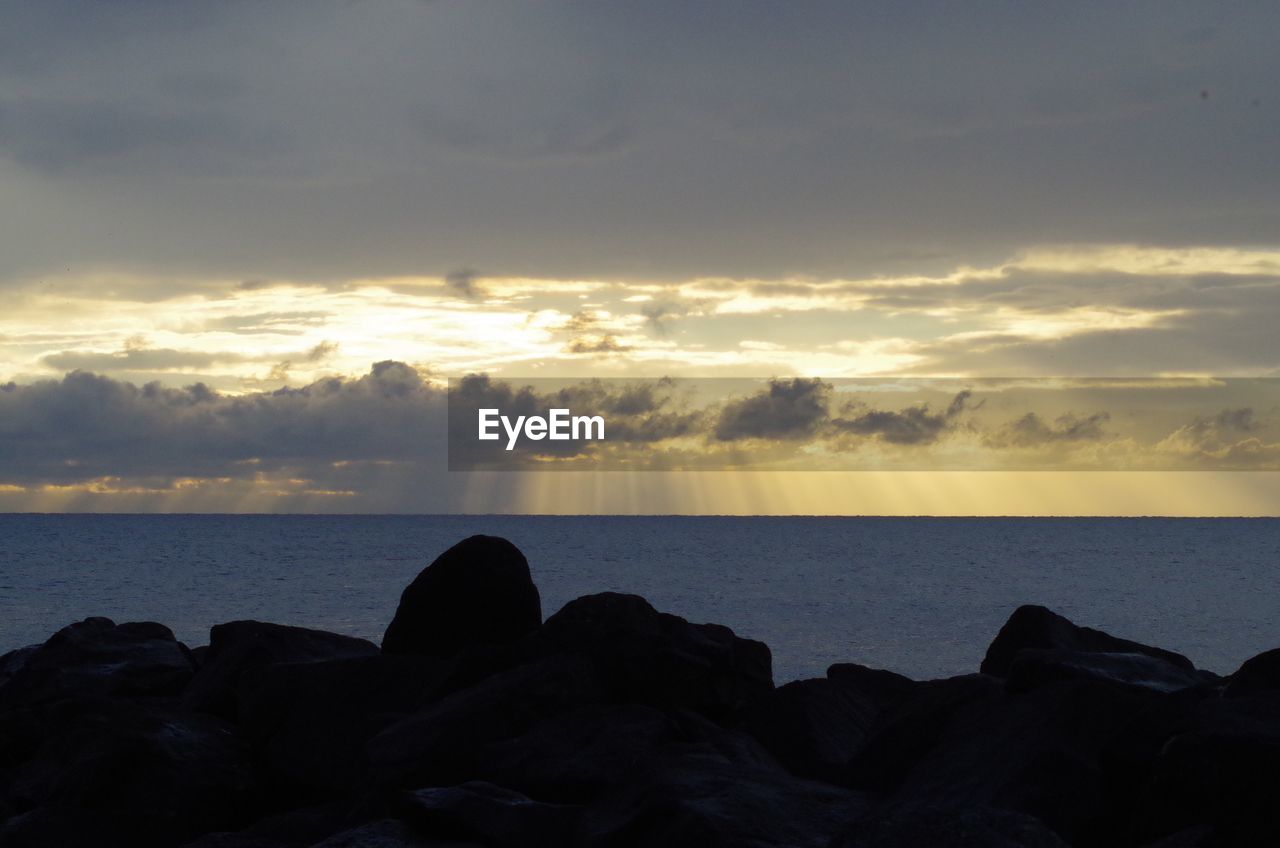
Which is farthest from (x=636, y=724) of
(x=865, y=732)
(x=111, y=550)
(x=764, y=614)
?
(x=111, y=550)

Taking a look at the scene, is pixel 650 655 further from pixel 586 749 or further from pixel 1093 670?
pixel 1093 670

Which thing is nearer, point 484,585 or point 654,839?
point 654,839

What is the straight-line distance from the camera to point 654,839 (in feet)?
27.7

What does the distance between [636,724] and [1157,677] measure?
207 inches

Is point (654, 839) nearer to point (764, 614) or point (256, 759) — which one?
point (256, 759)

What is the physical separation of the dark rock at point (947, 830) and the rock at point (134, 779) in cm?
741

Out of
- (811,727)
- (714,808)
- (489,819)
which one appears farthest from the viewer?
(811,727)

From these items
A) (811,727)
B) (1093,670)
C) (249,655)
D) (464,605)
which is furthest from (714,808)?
(249,655)

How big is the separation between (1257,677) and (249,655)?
11430 mm

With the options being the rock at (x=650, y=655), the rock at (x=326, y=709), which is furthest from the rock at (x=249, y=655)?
the rock at (x=650, y=655)

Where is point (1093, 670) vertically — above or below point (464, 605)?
below

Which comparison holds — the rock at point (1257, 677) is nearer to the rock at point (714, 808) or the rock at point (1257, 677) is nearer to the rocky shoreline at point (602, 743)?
the rocky shoreline at point (602, 743)

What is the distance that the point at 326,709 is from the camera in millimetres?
13625

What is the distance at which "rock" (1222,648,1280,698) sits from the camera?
414 inches
